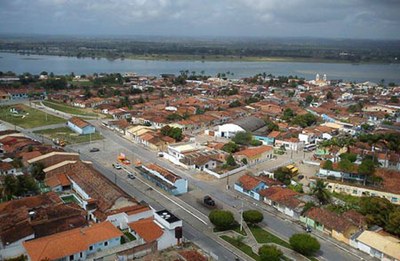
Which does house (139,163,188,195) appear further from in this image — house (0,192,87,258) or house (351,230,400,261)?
house (351,230,400,261)

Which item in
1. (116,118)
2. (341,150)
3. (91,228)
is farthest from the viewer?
(116,118)

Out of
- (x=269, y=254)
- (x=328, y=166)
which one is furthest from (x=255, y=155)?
(x=269, y=254)

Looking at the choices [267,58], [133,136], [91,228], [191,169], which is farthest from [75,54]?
[91,228]

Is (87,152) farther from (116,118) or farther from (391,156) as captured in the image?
(391,156)

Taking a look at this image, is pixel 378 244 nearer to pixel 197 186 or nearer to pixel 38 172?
pixel 197 186

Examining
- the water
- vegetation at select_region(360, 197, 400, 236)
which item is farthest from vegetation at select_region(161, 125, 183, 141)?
the water

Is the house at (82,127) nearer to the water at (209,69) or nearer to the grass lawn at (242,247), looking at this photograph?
the grass lawn at (242,247)
